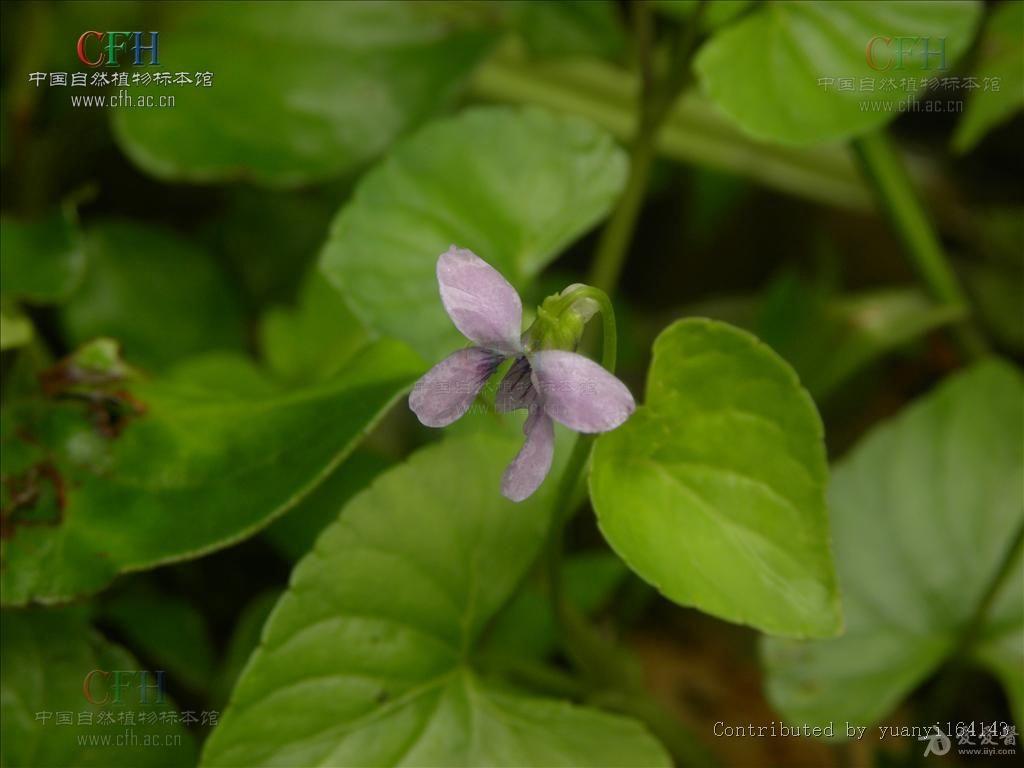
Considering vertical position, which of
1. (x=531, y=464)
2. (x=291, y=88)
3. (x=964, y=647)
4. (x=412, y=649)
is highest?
(x=531, y=464)

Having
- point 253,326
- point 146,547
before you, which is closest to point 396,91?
point 253,326

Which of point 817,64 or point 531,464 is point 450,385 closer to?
point 531,464

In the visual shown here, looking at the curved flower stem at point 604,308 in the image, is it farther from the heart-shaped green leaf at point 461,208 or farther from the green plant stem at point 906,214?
the green plant stem at point 906,214

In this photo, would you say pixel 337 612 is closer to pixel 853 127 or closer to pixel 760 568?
pixel 760 568

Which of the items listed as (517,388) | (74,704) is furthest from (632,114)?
(74,704)

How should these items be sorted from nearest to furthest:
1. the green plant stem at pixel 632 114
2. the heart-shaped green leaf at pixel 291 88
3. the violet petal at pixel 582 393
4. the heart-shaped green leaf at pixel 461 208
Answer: the violet petal at pixel 582 393, the heart-shaped green leaf at pixel 461 208, the heart-shaped green leaf at pixel 291 88, the green plant stem at pixel 632 114

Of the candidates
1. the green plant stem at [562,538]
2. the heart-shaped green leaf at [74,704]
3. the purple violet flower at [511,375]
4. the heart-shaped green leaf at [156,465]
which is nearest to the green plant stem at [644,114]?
the green plant stem at [562,538]

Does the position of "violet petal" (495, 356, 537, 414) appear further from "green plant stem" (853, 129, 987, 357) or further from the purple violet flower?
"green plant stem" (853, 129, 987, 357)
